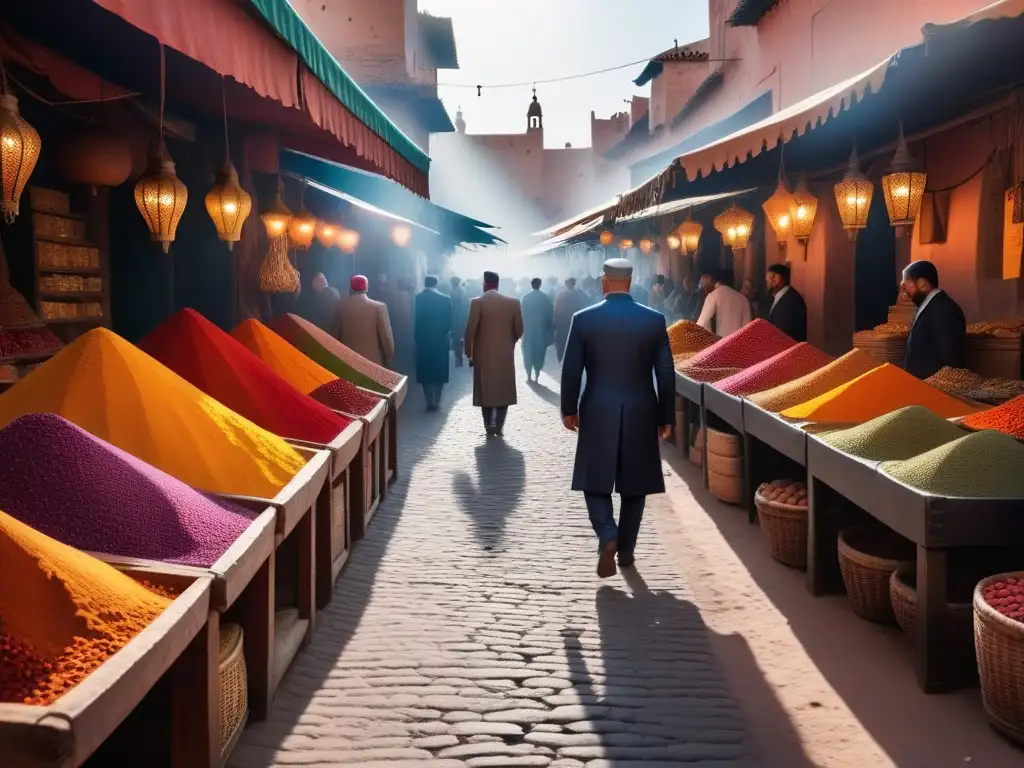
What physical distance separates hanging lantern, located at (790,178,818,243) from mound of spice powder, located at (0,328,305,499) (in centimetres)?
543

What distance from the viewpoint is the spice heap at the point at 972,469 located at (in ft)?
11.9

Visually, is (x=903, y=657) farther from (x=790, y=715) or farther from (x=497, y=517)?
(x=497, y=517)

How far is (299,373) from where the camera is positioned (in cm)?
630

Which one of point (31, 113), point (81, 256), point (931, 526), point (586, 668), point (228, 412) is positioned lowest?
point (586, 668)

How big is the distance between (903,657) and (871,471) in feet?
2.38

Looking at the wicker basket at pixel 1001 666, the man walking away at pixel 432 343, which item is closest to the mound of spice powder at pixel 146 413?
the wicker basket at pixel 1001 666

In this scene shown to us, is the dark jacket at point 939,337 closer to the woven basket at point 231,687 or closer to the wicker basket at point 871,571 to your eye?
the wicker basket at point 871,571

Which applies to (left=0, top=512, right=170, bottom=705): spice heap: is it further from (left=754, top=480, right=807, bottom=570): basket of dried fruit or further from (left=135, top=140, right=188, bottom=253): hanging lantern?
(left=754, top=480, right=807, bottom=570): basket of dried fruit

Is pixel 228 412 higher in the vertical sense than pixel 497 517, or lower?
higher

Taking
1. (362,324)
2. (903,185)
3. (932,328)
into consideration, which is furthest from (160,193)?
(362,324)

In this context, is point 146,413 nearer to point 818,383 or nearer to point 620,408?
point 620,408

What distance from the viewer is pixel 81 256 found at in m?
7.28

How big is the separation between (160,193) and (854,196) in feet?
14.7

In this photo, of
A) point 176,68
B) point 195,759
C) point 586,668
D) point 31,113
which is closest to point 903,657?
point 586,668
